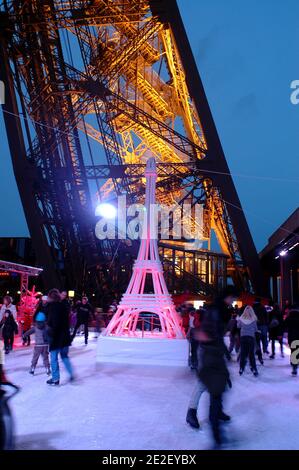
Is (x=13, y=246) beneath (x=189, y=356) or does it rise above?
above

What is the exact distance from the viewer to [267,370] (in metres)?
9.70

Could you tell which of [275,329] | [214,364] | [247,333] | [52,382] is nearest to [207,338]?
[214,364]

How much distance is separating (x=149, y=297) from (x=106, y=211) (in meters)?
11.5

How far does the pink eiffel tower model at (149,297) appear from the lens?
10.1 metres

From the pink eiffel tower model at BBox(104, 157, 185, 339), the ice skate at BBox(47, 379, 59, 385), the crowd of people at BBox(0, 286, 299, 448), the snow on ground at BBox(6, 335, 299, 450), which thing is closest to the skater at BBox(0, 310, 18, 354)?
the crowd of people at BBox(0, 286, 299, 448)

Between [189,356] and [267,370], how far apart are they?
1.75 metres

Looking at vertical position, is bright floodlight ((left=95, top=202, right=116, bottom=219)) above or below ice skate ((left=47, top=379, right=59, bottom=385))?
above

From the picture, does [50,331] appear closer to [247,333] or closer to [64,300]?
[64,300]

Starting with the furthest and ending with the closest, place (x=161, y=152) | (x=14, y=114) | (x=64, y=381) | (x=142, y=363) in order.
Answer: (x=161, y=152), (x=14, y=114), (x=142, y=363), (x=64, y=381)

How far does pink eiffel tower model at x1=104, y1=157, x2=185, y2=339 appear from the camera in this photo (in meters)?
10.1

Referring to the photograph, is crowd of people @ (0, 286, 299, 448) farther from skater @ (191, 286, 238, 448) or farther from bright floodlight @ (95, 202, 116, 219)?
bright floodlight @ (95, 202, 116, 219)

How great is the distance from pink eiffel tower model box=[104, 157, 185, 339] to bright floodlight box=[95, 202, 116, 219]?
10.1m
